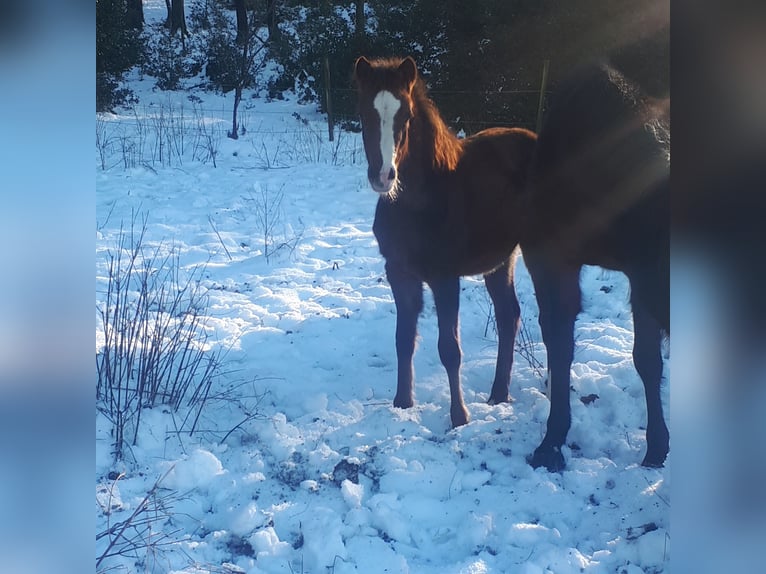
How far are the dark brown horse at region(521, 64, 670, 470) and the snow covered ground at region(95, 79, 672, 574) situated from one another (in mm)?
231

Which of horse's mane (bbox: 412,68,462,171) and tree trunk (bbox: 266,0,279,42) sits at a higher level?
Result: tree trunk (bbox: 266,0,279,42)

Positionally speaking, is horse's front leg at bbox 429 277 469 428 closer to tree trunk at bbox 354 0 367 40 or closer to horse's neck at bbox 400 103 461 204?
horse's neck at bbox 400 103 461 204

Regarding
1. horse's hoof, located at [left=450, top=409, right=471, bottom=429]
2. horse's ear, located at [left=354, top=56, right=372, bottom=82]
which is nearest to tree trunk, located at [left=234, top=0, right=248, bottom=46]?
horse's ear, located at [left=354, top=56, right=372, bottom=82]

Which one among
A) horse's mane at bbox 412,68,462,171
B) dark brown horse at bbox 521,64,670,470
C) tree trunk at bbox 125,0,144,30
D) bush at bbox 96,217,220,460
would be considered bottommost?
bush at bbox 96,217,220,460

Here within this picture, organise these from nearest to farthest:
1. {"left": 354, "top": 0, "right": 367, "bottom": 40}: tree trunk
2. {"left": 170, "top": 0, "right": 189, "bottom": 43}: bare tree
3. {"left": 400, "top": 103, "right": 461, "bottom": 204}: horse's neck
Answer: {"left": 400, "top": 103, "right": 461, "bottom": 204}: horse's neck < {"left": 354, "top": 0, "right": 367, "bottom": 40}: tree trunk < {"left": 170, "top": 0, "right": 189, "bottom": 43}: bare tree

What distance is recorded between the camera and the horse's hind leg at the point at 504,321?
10.6 ft

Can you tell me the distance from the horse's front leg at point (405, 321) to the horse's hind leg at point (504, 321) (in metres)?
0.46

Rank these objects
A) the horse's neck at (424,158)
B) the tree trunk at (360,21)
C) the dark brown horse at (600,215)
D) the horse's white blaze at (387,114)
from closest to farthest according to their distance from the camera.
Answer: the dark brown horse at (600,215) → the horse's white blaze at (387,114) → the horse's neck at (424,158) → the tree trunk at (360,21)

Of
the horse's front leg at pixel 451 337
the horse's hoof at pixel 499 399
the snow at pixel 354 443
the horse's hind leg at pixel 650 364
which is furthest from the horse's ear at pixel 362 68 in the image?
the horse's hoof at pixel 499 399

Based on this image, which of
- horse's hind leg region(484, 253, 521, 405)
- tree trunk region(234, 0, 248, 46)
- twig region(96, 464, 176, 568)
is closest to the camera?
twig region(96, 464, 176, 568)

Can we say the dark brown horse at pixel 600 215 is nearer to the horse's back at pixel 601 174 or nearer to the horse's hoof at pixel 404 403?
the horse's back at pixel 601 174

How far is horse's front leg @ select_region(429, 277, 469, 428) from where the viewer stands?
9.72 ft

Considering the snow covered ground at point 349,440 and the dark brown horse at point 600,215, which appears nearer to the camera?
the snow covered ground at point 349,440
